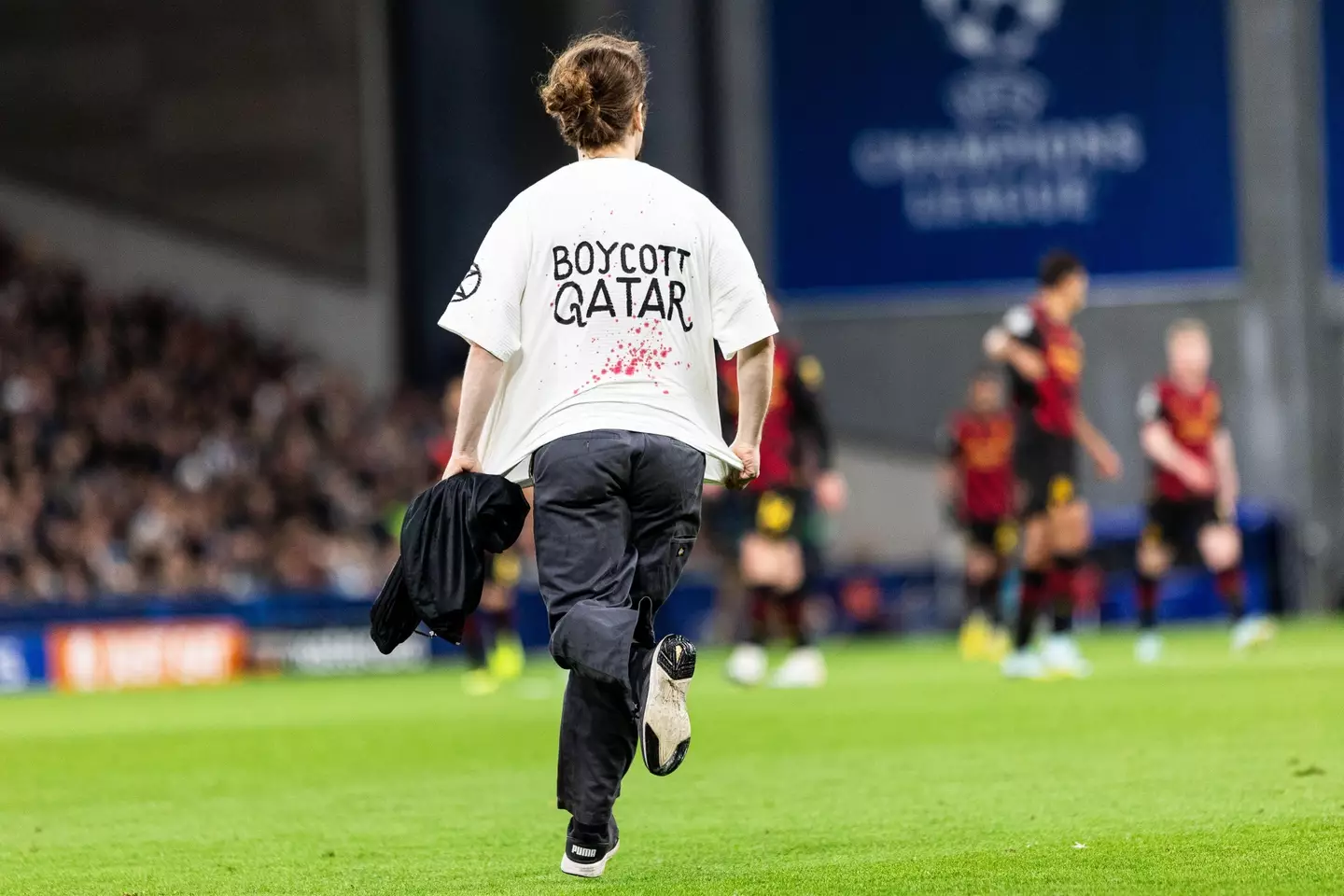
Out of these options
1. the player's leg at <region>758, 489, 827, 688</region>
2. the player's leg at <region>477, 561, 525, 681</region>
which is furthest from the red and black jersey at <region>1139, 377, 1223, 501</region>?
the player's leg at <region>477, 561, 525, 681</region>

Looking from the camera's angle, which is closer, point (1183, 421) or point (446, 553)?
point (446, 553)

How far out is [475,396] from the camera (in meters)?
5.41

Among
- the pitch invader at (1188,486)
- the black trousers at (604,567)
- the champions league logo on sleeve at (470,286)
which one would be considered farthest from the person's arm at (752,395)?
the pitch invader at (1188,486)

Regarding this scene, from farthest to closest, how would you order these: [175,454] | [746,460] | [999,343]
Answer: [175,454]
[999,343]
[746,460]

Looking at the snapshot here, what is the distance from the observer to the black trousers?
17.5 ft

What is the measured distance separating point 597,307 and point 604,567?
0.65 metres

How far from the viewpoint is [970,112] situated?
Result: 2525 centimetres

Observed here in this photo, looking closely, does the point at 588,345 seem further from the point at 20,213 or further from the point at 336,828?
the point at 20,213

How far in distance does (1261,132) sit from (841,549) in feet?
22.1

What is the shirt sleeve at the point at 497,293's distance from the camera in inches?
213

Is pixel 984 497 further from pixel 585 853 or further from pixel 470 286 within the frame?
pixel 470 286

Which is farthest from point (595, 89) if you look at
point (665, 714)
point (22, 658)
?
point (22, 658)

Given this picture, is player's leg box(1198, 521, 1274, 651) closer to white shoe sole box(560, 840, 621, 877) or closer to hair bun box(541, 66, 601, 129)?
white shoe sole box(560, 840, 621, 877)

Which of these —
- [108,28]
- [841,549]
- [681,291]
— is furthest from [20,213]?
[681,291]
